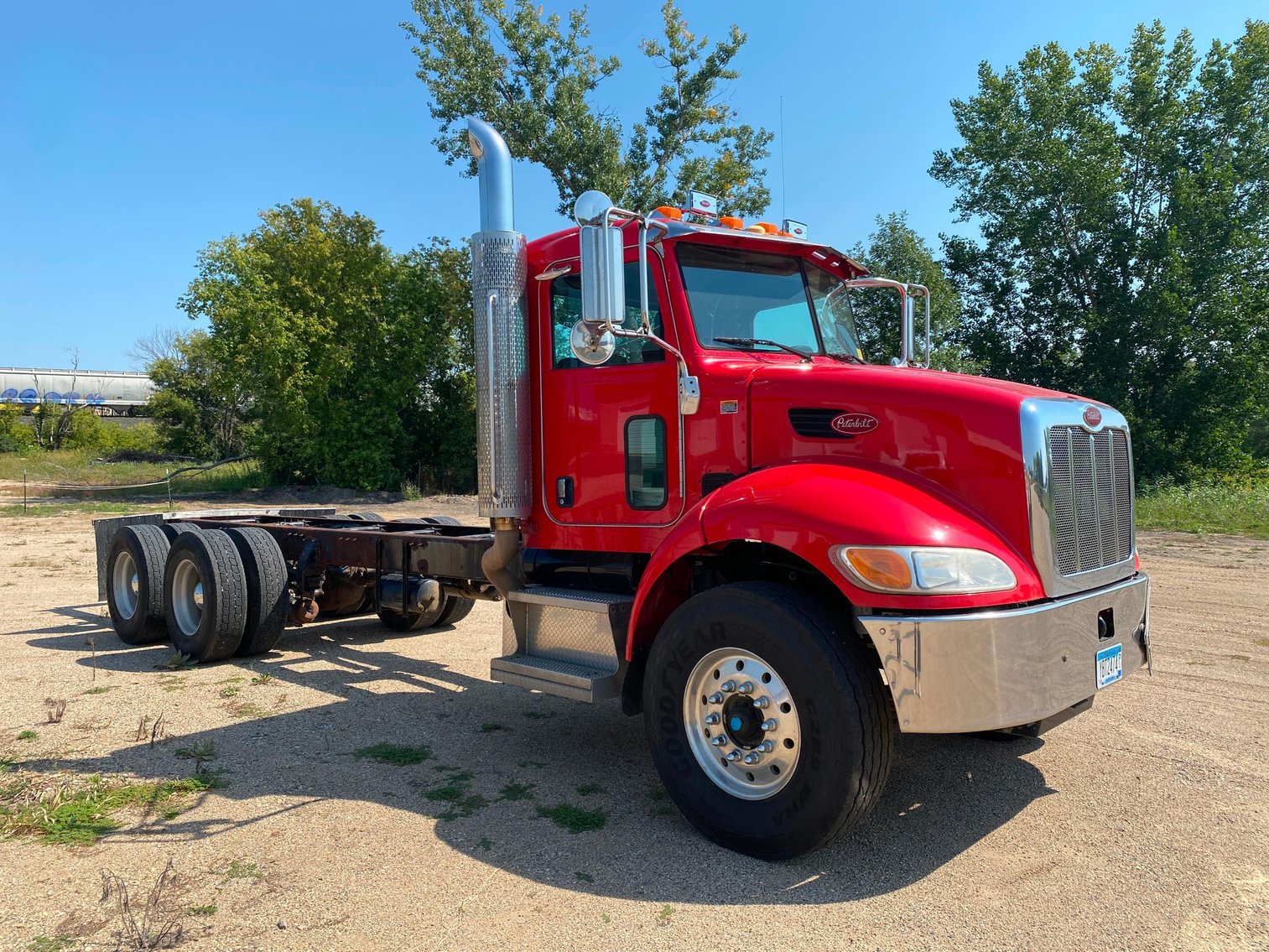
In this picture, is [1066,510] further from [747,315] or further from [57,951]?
[57,951]

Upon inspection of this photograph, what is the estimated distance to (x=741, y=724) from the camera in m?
3.84

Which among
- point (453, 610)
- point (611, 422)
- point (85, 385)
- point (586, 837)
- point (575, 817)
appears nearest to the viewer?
point (586, 837)

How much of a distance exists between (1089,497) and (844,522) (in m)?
1.28

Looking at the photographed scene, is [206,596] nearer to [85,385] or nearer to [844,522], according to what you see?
[844,522]

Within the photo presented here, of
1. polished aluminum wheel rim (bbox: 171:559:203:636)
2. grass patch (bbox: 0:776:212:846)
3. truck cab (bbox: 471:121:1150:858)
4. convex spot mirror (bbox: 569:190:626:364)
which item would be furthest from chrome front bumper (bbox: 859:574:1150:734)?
polished aluminum wheel rim (bbox: 171:559:203:636)

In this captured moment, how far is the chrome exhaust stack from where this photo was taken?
5176mm

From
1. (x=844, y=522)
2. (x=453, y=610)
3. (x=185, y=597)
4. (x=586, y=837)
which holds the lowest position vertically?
(x=586, y=837)

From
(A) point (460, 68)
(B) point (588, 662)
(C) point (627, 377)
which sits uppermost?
(A) point (460, 68)

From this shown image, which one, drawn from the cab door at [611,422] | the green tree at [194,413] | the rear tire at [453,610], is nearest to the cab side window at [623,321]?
the cab door at [611,422]

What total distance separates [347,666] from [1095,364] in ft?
79.0

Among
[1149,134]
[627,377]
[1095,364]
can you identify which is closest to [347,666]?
[627,377]

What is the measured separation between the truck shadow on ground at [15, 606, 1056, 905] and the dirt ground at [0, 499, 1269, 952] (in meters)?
0.02

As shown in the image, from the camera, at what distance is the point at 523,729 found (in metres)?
5.71

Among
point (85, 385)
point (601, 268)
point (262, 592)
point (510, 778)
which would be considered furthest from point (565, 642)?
point (85, 385)
